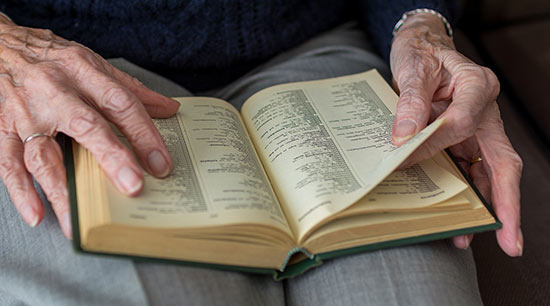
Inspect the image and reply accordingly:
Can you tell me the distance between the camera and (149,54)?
97 centimetres

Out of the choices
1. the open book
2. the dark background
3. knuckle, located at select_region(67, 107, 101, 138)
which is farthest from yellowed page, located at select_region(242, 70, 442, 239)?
the dark background

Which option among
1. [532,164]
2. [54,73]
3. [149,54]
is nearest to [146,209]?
[54,73]

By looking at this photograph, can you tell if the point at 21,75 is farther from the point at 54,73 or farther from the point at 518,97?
the point at 518,97

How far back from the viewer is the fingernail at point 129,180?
57 centimetres

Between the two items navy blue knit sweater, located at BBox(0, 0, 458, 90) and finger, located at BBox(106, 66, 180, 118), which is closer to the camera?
finger, located at BBox(106, 66, 180, 118)

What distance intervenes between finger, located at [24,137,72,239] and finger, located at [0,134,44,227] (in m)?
0.02

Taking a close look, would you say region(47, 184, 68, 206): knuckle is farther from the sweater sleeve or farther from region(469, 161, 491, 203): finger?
the sweater sleeve

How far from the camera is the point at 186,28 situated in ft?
3.12

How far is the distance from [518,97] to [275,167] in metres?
0.90

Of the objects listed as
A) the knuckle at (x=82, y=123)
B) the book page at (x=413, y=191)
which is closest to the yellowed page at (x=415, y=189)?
the book page at (x=413, y=191)

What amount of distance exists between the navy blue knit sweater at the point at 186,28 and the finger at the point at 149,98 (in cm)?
23

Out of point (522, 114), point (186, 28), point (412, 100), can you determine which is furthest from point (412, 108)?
point (522, 114)

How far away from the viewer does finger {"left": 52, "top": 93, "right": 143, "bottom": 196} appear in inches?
22.5

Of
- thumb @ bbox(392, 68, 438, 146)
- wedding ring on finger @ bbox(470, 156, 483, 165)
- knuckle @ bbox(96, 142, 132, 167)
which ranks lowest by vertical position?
wedding ring on finger @ bbox(470, 156, 483, 165)
